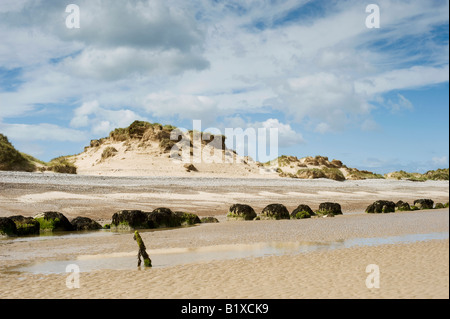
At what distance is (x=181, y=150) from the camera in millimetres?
64500

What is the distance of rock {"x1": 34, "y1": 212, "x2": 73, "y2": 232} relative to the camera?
75.5ft

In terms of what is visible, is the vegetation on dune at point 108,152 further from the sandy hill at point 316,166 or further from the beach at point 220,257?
the beach at point 220,257

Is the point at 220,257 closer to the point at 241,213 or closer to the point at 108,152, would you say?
the point at 241,213

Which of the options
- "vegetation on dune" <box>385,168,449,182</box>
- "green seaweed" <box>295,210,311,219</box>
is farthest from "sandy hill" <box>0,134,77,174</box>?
"vegetation on dune" <box>385,168,449,182</box>

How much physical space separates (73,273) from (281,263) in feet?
19.4

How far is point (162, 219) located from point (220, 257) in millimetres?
11140

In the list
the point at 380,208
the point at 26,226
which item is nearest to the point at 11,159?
the point at 26,226

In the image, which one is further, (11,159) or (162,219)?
(11,159)

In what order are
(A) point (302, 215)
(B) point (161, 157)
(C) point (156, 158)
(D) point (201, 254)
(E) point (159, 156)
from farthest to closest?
(E) point (159, 156)
(B) point (161, 157)
(C) point (156, 158)
(A) point (302, 215)
(D) point (201, 254)

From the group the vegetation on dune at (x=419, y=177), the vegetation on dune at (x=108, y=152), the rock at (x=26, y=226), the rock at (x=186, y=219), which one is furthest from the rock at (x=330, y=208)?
the vegetation on dune at (x=419, y=177)

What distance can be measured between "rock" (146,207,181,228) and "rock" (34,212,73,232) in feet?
14.0

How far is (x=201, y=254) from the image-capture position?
50.5 feet

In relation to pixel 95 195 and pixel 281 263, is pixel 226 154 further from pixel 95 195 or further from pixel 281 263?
pixel 281 263

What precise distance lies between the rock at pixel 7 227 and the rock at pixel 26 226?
0.35m
